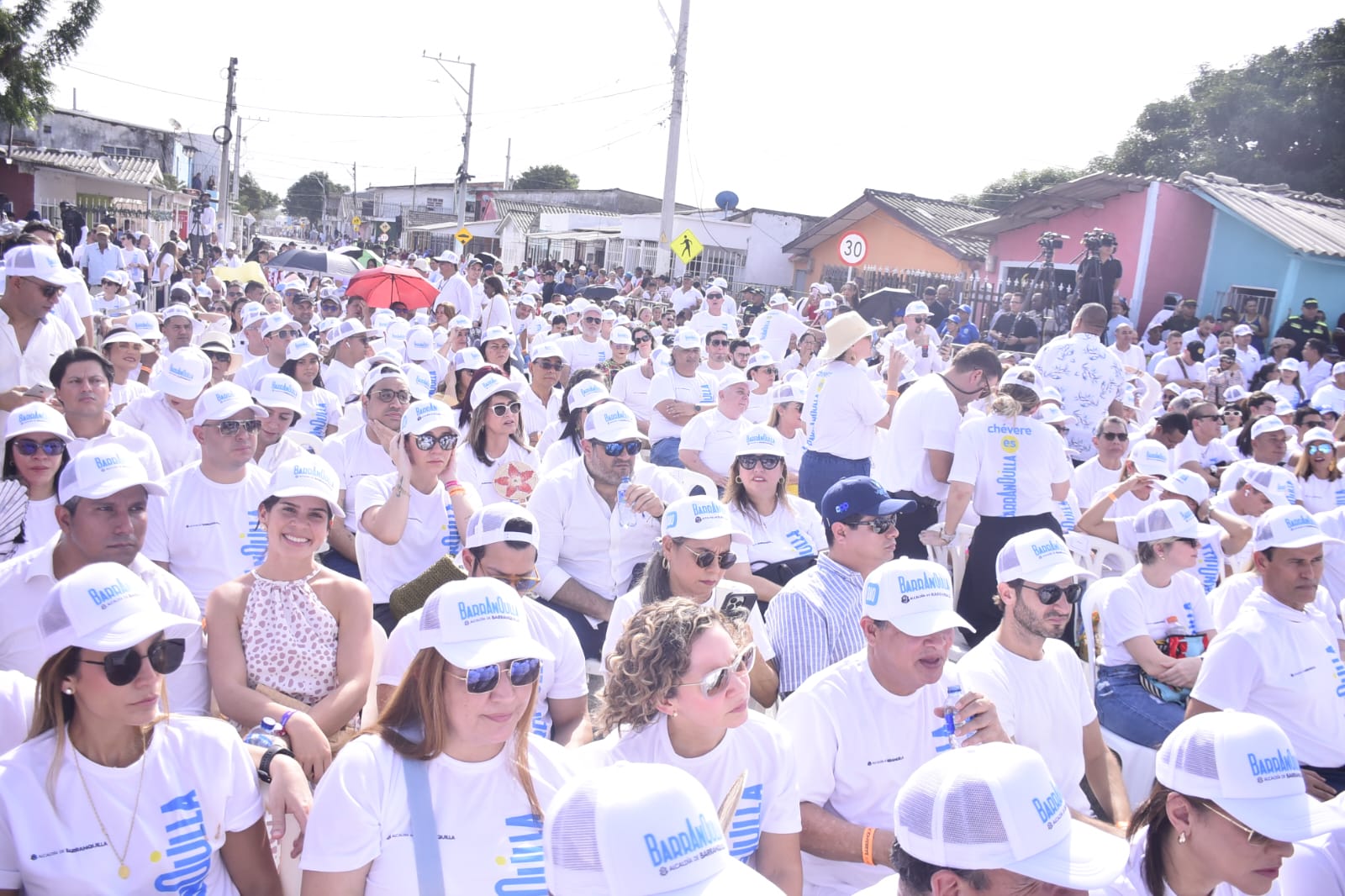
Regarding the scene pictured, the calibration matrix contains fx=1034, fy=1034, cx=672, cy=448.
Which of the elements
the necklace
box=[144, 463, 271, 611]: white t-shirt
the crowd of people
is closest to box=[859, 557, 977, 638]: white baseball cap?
the crowd of people

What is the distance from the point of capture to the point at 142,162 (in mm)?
48906

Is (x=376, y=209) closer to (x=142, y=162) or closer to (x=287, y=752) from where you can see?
(x=142, y=162)

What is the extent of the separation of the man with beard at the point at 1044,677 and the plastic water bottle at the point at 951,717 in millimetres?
374

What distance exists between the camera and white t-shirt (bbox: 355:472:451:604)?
487cm

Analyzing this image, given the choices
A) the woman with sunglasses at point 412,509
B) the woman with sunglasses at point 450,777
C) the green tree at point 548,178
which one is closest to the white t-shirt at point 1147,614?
the woman with sunglasses at point 412,509

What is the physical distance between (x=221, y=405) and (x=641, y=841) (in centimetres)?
366

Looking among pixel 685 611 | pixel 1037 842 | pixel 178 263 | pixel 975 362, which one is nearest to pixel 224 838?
pixel 685 611

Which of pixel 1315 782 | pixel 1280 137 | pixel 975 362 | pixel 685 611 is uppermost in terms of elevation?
pixel 1280 137

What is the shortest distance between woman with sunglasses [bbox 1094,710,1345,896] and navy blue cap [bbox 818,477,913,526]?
170 cm

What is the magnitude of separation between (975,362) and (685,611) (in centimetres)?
425

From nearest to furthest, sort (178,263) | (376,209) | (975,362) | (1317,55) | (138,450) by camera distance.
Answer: (138,450) < (975,362) < (178,263) < (1317,55) < (376,209)

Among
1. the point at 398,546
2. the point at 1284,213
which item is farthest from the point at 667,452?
the point at 1284,213

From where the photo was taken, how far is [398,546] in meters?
4.88

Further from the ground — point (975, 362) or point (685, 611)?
point (975, 362)
